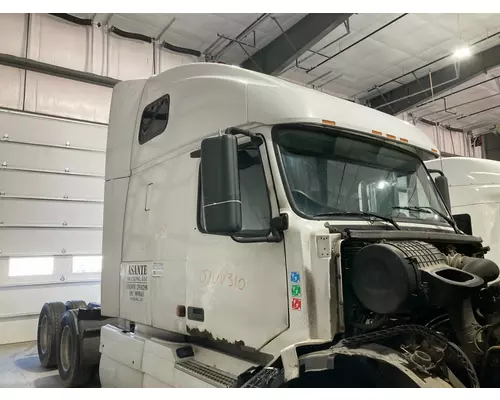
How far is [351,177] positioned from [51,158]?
5825 mm

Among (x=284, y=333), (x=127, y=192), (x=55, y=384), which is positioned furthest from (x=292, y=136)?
(x=55, y=384)

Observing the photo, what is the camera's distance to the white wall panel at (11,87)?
6.69m

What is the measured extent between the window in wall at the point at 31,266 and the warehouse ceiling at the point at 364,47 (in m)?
4.25

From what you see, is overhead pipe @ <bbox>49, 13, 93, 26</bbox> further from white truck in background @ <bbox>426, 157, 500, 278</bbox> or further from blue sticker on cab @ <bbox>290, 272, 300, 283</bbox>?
blue sticker on cab @ <bbox>290, 272, 300, 283</bbox>

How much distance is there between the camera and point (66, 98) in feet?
23.6

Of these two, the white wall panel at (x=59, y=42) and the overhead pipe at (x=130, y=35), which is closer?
the white wall panel at (x=59, y=42)

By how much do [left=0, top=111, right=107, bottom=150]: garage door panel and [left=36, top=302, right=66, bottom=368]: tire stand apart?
2816 millimetres

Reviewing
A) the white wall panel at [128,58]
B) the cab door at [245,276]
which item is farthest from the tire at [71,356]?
the white wall panel at [128,58]

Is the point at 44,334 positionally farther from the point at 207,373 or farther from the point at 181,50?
the point at 181,50

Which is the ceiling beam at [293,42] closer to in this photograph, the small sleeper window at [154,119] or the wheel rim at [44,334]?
the small sleeper window at [154,119]

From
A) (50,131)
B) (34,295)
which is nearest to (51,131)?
(50,131)

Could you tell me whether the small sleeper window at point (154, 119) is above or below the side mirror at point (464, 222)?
above

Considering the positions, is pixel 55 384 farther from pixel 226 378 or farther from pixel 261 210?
pixel 261 210

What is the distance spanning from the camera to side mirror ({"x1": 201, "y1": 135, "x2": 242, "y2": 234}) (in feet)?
7.09
